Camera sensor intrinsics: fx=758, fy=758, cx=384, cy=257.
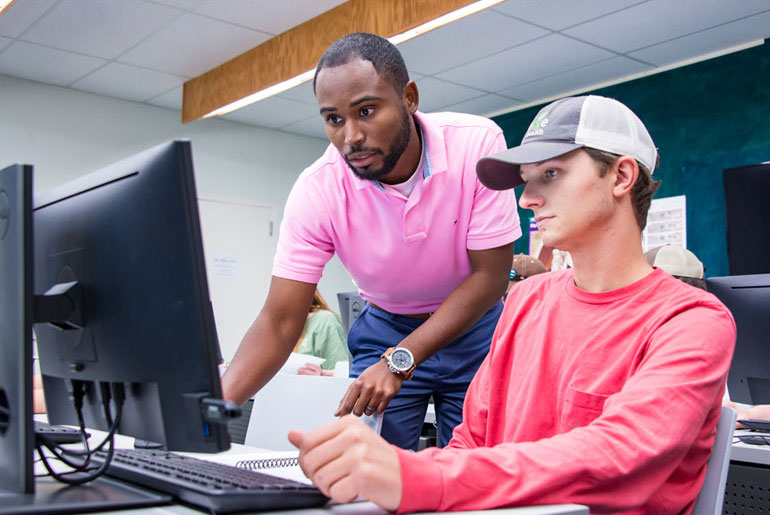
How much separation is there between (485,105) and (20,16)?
3045 mm

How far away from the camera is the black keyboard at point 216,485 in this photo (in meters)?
0.69

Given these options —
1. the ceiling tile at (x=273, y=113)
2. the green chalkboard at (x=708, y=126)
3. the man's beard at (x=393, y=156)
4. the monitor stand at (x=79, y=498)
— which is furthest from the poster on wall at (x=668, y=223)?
the monitor stand at (x=79, y=498)

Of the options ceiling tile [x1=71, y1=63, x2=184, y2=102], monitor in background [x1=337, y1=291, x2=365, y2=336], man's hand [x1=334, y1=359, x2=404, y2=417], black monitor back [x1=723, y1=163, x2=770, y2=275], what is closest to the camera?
man's hand [x1=334, y1=359, x2=404, y2=417]

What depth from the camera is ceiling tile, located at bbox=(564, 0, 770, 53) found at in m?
3.72

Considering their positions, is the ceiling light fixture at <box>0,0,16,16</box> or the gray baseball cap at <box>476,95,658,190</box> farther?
the ceiling light fixture at <box>0,0,16,16</box>

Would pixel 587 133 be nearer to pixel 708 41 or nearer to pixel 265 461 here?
pixel 265 461

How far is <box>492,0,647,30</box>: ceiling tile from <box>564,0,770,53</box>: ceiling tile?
8 cm

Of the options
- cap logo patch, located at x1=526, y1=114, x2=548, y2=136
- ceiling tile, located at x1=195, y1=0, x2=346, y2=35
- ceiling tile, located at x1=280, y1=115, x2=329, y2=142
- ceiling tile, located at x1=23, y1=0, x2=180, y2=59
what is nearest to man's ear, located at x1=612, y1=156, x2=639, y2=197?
cap logo patch, located at x1=526, y1=114, x2=548, y2=136

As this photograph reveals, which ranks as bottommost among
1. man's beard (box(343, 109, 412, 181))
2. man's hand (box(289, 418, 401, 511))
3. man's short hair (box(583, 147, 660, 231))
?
man's hand (box(289, 418, 401, 511))

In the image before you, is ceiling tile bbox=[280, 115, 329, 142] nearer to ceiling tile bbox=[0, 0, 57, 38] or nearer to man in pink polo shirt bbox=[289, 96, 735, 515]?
ceiling tile bbox=[0, 0, 57, 38]

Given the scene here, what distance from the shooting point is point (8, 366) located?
2.63ft

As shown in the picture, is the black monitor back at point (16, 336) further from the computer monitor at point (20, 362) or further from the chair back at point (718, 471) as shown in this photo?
the chair back at point (718, 471)

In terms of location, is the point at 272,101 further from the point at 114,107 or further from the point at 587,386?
the point at 587,386

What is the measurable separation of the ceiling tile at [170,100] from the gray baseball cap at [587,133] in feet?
14.6
